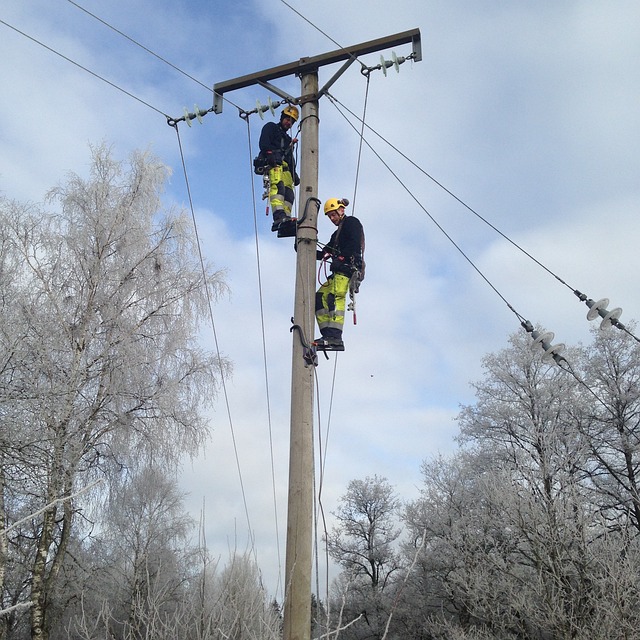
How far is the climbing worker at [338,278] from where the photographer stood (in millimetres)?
4816

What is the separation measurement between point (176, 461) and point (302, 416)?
25.6 ft

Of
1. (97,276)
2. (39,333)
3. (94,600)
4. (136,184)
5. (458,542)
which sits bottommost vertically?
(94,600)

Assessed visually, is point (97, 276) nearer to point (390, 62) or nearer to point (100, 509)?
point (100, 509)

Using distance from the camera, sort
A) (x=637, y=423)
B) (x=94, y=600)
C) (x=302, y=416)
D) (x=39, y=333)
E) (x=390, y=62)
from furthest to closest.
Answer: (x=94, y=600), (x=637, y=423), (x=39, y=333), (x=390, y=62), (x=302, y=416)

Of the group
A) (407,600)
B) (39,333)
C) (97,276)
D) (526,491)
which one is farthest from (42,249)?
(407,600)

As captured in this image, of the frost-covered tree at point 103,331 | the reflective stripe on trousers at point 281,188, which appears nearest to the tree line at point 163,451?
the frost-covered tree at point 103,331

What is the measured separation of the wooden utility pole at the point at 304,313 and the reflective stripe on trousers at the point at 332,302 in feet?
1.32

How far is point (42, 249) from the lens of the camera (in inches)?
435

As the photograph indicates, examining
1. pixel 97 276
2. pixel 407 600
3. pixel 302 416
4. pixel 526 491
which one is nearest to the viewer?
pixel 302 416

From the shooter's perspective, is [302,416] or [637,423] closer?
[302,416]

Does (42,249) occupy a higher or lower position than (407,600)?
higher

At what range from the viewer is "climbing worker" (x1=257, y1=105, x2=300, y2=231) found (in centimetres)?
553

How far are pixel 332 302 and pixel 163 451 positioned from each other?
721 centimetres

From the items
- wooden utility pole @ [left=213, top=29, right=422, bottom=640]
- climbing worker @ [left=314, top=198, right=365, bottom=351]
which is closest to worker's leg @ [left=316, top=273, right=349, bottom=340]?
climbing worker @ [left=314, top=198, right=365, bottom=351]
